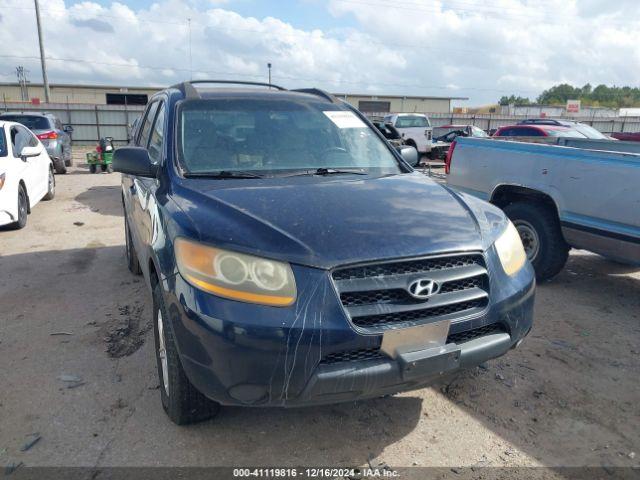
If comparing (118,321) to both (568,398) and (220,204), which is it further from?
(568,398)

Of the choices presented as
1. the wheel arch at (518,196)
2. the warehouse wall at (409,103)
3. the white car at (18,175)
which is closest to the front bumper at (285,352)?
the wheel arch at (518,196)

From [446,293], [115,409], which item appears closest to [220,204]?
[446,293]

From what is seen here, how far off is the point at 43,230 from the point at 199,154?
17.5 feet

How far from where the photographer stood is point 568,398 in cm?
301

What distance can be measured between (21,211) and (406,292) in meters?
6.98

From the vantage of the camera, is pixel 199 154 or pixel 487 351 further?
pixel 199 154

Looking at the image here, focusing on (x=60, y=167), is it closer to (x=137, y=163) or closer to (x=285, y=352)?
(x=137, y=163)

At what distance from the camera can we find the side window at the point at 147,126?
13.5 feet

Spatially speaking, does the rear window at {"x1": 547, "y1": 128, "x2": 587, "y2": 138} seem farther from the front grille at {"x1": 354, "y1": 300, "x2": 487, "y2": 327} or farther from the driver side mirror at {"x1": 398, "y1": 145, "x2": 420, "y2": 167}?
the front grille at {"x1": 354, "y1": 300, "x2": 487, "y2": 327}

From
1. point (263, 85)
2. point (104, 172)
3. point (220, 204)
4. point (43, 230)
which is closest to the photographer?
point (220, 204)

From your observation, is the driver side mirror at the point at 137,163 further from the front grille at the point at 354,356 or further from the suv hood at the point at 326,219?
the front grille at the point at 354,356

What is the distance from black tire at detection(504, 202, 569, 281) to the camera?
473 cm

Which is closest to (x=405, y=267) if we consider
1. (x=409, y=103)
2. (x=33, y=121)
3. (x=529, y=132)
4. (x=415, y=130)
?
(x=529, y=132)

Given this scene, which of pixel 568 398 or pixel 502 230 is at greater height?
pixel 502 230
